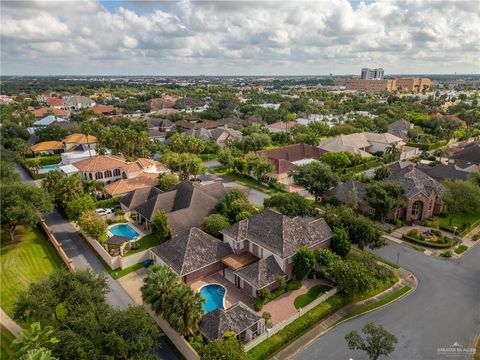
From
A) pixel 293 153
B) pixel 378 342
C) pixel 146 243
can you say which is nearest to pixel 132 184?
pixel 146 243

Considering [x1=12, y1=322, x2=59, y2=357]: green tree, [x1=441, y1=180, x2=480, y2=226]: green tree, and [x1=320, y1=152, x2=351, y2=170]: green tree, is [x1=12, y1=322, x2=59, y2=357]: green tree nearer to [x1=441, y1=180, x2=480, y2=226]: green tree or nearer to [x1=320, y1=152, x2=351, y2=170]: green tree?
[x1=441, y1=180, x2=480, y2=226]: green tree

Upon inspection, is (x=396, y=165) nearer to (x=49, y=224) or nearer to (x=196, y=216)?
(x=196, y=216)

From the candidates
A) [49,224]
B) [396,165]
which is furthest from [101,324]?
[396,165]

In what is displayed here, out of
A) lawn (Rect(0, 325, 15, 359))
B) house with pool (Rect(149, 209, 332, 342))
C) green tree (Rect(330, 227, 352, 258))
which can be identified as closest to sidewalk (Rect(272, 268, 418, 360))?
house with pool (Rect(149, 209, 332, 342))

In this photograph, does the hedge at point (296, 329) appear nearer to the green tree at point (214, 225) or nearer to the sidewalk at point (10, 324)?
the green tree at point (214, 225)

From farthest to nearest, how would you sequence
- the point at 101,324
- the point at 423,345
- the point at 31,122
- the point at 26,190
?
the point at 31,122 < the point at 26,190 < the point at 423,345 < the point at 101,324

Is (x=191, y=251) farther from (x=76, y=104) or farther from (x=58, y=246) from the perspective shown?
(x=76, y=104)
